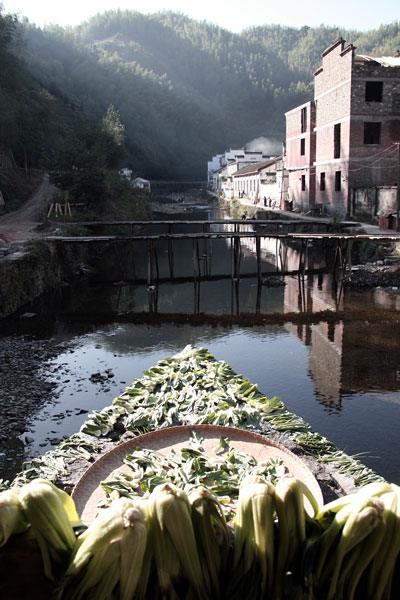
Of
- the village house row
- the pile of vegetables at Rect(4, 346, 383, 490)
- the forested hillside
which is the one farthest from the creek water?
the forested hillside

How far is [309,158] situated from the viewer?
3962 cm

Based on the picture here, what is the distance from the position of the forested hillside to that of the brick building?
801 inches

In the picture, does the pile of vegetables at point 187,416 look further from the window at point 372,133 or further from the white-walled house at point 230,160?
the white-walled house at point 230,160

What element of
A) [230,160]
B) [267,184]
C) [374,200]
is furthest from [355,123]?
[230,160]

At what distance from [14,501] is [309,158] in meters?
40.1

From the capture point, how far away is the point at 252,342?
16.4 meters

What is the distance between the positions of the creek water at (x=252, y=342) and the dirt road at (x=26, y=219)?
4.31 meters

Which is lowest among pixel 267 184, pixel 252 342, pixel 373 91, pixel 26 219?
pixel 252 342

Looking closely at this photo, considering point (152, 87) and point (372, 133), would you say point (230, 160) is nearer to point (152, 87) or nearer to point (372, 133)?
point (372, 133)

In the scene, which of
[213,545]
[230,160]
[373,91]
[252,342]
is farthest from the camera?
[230,160]

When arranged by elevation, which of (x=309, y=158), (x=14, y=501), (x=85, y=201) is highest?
(x=309, y=158)

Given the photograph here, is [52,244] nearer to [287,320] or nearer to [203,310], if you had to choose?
[203,310]

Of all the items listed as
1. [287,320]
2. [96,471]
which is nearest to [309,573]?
[96,471]

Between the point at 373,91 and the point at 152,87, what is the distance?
107863mm
